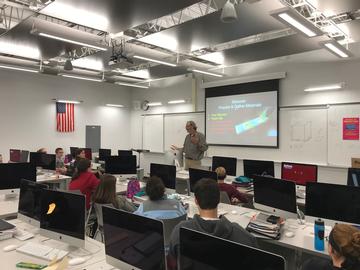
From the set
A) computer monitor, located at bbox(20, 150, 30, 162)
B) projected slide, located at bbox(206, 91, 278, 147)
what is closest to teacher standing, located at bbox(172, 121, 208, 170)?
projected slide, located at bbox(206, 91, 278, 147)

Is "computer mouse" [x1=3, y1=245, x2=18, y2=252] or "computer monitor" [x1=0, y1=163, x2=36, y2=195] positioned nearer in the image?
"computer mouse" [x1=3, y1=245, x2=18, y2=252]

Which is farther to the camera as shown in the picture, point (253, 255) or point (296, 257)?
point (296, 257)

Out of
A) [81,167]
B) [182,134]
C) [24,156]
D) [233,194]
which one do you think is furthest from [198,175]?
[182,134]

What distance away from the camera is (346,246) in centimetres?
166

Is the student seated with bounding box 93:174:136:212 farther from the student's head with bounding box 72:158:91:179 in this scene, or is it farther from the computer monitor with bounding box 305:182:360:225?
the computer monitor with bounding box 305:182:360:225

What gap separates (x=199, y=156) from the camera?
6.30m

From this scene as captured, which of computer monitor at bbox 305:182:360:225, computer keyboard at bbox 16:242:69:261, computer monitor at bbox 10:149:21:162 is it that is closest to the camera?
computer keyboard at bbox 16:242:69:261

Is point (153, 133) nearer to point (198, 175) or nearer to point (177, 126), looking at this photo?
point (177, 126)

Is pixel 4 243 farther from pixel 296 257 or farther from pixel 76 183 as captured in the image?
pixel 296 257

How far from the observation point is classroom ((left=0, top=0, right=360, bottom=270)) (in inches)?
80.4

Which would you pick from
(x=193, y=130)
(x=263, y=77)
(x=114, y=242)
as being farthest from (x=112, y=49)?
(x=114, y=242)

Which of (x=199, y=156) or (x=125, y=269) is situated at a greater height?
(x=199, y=156)

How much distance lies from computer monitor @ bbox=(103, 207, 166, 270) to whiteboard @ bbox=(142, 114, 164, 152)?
8.56m

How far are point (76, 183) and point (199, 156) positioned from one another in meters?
2.87
